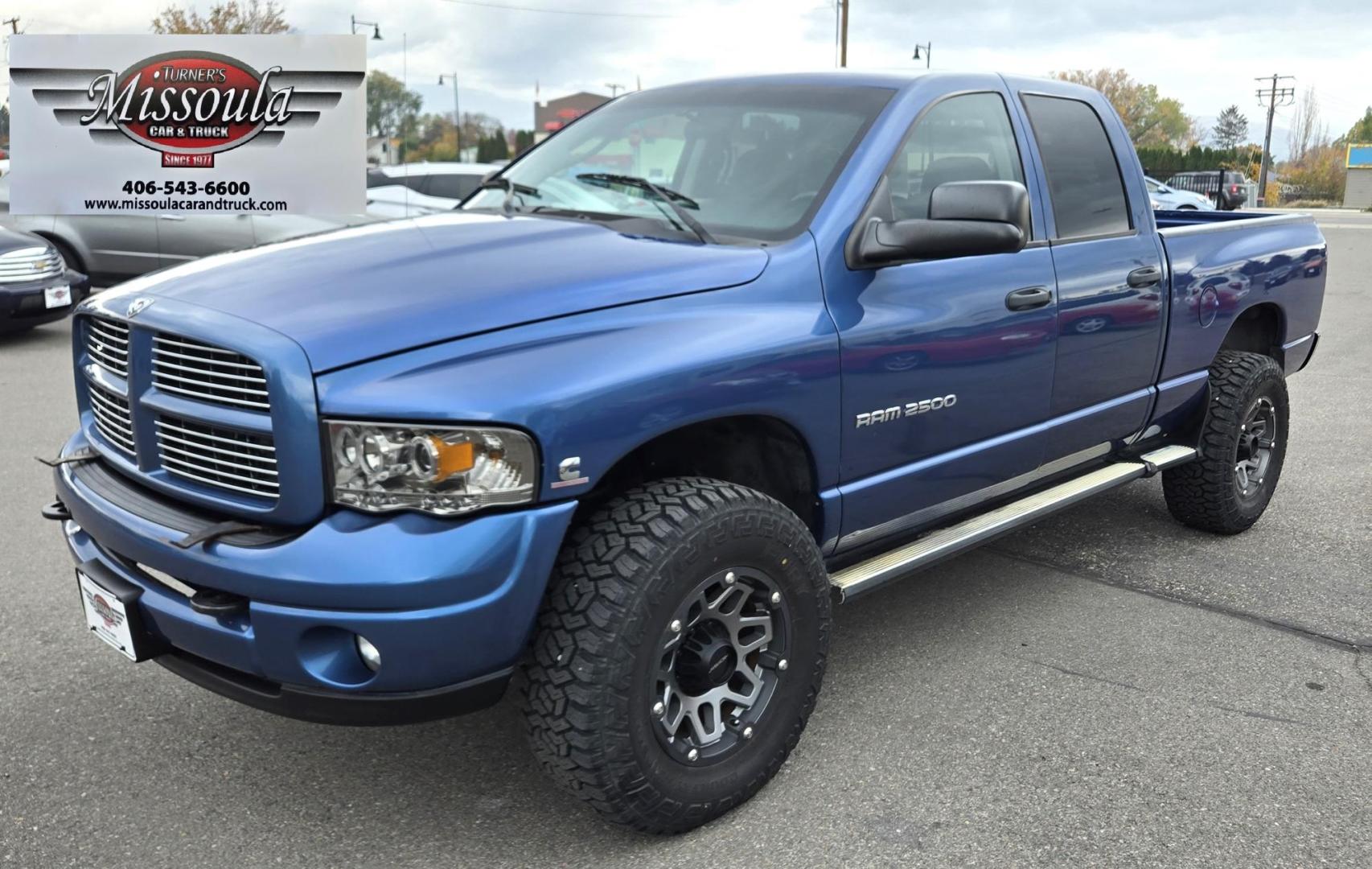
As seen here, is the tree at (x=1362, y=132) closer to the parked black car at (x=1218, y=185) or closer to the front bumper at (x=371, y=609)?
the parked black car at (x=1218, y=185)

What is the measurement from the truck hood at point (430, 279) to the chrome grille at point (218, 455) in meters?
0.24

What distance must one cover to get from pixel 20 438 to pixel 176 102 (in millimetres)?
3465

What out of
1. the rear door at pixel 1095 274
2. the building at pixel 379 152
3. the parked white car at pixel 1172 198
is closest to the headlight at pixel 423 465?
the rear door at pixel 1095 274

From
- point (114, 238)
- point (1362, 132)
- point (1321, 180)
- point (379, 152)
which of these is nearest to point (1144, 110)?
point (1362, 132)

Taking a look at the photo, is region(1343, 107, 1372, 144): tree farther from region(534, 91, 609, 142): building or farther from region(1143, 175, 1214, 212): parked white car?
region(1143, 175, 1214, 212): parked white car

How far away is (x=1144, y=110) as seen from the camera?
101250 mm

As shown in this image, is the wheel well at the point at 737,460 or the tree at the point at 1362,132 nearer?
the wheel well at the point at 737,460

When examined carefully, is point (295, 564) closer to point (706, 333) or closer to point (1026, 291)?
point (706, 333)

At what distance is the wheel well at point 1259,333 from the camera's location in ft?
16.3

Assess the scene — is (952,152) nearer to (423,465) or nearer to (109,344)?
(423,465)

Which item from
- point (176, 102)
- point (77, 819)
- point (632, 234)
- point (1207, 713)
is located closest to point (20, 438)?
point (176, 102)

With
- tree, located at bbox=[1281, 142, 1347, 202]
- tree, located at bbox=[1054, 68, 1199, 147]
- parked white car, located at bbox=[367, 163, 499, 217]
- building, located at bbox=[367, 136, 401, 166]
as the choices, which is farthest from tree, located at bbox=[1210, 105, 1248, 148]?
parked white car, located at bbox=[367, 163, 499, 217]

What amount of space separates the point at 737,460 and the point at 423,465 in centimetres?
100

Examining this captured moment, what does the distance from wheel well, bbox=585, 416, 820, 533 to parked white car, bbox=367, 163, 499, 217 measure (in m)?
9.72
